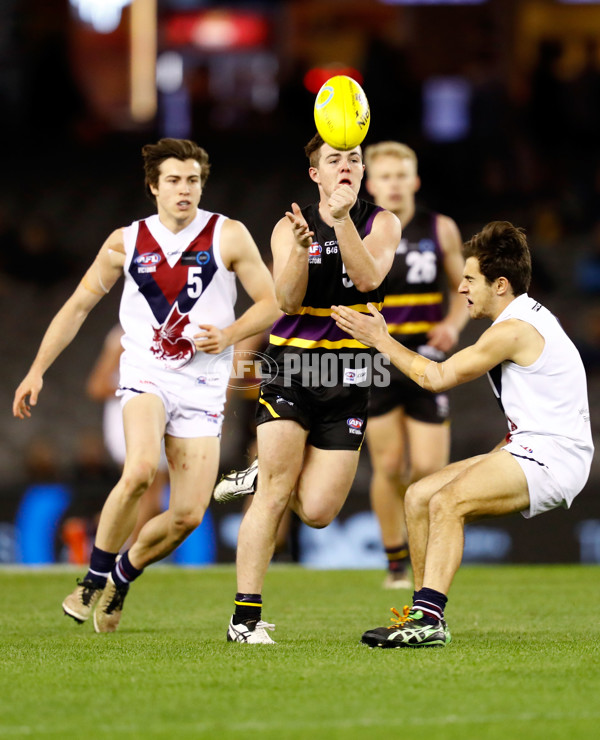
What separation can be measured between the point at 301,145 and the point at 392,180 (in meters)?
12.1

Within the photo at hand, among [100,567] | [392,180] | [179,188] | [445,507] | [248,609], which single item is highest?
[392,180]

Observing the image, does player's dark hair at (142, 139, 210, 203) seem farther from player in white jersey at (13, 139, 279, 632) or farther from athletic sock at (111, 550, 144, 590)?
athletic sock at (111, 550, 144, 590)

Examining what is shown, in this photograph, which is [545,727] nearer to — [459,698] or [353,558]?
[459,698]

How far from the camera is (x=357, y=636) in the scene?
6.46 meters

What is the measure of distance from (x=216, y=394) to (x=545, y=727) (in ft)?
11.7

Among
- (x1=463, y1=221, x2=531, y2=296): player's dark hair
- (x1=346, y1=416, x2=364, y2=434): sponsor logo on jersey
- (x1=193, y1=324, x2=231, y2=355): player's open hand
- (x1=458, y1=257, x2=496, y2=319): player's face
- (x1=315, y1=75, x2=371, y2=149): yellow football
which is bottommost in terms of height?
(x1=346, y1=416, x2=364, y2=434): sponsor logo on jersey

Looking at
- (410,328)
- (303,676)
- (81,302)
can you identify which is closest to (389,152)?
(410,328)

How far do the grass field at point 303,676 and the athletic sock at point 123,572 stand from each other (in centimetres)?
25

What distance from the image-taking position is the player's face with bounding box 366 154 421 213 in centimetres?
922

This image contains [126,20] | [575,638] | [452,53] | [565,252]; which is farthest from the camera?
[126,20]

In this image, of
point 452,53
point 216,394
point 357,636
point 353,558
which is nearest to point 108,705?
point 357,636

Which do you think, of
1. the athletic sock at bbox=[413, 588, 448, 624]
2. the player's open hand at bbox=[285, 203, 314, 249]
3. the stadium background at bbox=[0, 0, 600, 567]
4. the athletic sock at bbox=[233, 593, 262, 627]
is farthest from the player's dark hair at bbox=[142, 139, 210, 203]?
the stadium background at bbox=[0, 0, 600, 567]

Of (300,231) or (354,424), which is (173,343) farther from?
(300,231)

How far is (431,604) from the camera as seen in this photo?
5746mm
